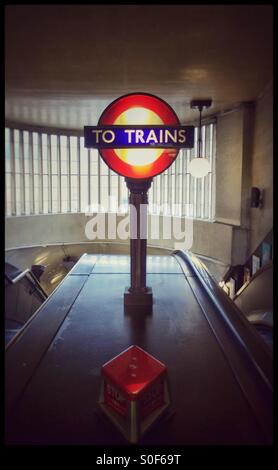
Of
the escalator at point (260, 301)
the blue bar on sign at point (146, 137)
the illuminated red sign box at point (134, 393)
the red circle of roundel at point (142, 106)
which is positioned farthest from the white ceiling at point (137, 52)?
the illuminated red sign box at point (134, 393)

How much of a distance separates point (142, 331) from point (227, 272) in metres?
5.36

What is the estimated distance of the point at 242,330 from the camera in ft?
4.95

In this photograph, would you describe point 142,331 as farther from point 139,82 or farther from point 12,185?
point 12,185

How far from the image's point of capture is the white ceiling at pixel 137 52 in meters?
2.92

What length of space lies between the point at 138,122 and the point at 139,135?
0.13 meters

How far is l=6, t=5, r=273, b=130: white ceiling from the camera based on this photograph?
115 inches

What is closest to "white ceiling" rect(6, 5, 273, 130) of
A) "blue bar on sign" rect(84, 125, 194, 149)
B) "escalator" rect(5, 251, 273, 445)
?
"blue bar on sign" rect(84, 125, 194, 149)

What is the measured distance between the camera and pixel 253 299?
286 cm

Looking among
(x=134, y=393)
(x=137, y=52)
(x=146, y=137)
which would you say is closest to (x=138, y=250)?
(x=146, y=137)

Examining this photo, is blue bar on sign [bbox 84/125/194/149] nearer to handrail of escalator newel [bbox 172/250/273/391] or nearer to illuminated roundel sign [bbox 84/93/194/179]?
illuminated roundel sign [bbox 84/93/194/179]

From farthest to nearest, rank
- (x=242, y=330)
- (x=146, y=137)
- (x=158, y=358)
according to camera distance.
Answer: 1. (x=146, y=137)
2. (x=242, y=330)
3. (x=158, y=358)

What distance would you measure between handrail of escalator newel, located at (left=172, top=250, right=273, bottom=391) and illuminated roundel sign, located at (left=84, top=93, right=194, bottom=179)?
82 cm

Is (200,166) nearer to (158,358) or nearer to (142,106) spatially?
(142,106)

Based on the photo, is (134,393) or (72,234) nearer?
(134,393)
